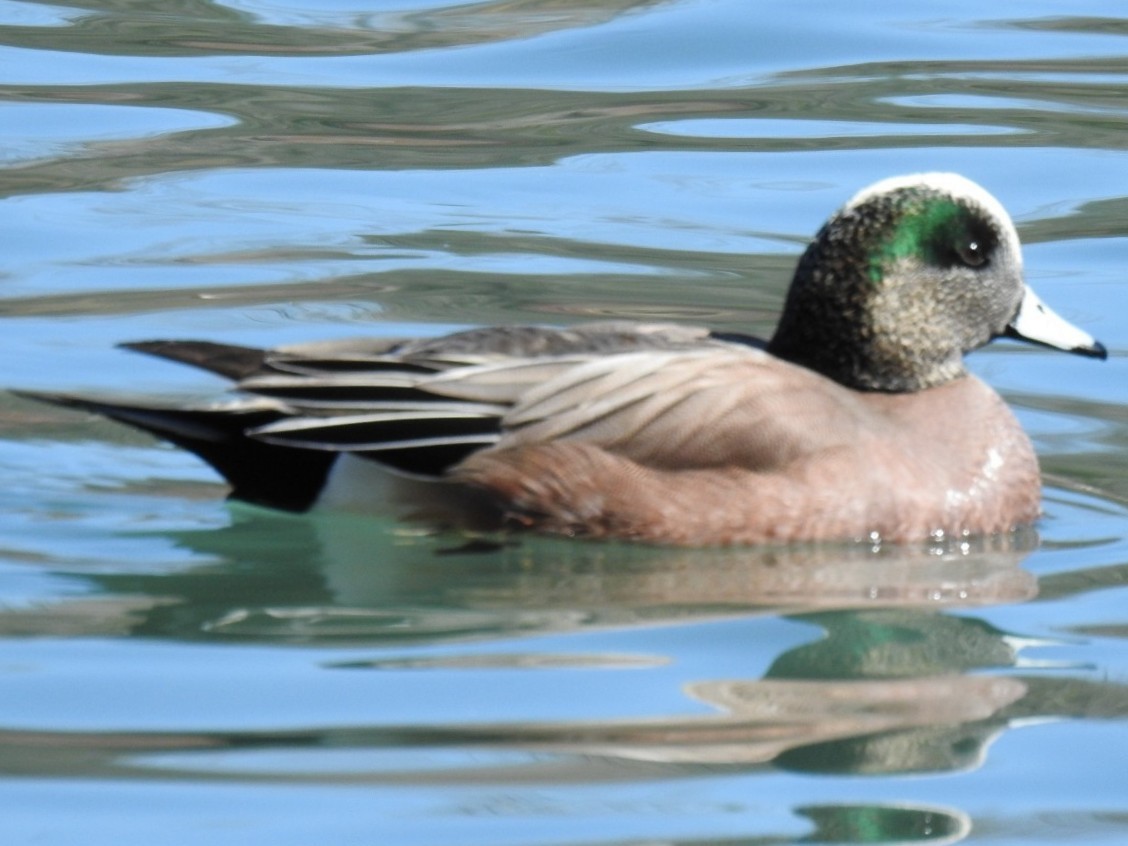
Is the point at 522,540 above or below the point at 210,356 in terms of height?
below

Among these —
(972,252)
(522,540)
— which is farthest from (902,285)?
(522,540)

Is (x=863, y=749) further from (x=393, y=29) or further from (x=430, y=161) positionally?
(x=393, y=29)

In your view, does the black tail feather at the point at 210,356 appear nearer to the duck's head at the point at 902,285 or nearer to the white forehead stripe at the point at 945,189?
the duck's head at the point at 902,285

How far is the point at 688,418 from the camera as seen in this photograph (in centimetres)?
643

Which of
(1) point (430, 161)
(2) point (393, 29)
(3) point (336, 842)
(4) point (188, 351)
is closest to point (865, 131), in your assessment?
(1) point (430, 161)

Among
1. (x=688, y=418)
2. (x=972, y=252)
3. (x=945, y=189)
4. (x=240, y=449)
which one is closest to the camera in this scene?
(x=688, y=418)

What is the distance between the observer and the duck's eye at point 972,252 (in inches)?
267

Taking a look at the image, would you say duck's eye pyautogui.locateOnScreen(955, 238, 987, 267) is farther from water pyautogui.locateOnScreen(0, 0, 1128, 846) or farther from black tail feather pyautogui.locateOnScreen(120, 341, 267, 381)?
black tail feather pyautogui.locateOnScreen(120, 341, 267, 381)

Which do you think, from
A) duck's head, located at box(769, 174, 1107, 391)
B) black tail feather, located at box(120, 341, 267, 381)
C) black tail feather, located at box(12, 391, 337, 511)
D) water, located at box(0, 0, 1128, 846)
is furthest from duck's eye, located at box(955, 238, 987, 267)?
black tail feather, located at box(120, 341, 267, 381)

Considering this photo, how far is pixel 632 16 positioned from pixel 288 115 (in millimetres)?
2442

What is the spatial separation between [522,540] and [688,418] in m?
0.51

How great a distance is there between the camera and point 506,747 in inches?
194

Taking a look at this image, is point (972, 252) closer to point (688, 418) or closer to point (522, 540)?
point (688, 418)

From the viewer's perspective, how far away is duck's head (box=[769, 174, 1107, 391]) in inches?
263
